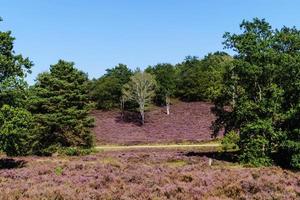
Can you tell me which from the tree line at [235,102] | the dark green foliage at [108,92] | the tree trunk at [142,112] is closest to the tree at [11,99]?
the tree line at [235,102]

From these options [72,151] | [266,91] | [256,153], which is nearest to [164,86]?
[72,151]

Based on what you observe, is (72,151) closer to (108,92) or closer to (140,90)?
(140,90)

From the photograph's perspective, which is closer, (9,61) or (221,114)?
(9,61)

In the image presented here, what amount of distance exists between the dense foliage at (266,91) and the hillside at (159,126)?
108ft

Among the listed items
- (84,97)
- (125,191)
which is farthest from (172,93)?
(125,191)

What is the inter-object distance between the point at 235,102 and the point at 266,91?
3.09 m

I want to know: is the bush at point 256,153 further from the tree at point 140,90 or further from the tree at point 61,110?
the tree at point 140,90

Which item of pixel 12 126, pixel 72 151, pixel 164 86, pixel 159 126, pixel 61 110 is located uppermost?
pixel 164 86

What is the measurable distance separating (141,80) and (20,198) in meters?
84.2

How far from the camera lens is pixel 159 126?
91.8 metres

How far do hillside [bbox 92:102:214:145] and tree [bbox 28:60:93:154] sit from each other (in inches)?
800

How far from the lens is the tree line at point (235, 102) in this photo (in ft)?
112

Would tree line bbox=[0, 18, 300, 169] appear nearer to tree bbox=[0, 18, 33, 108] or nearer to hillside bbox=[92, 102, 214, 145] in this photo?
tree bbox=[0, 18, 33, 108]

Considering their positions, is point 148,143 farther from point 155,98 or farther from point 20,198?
point 20,198
